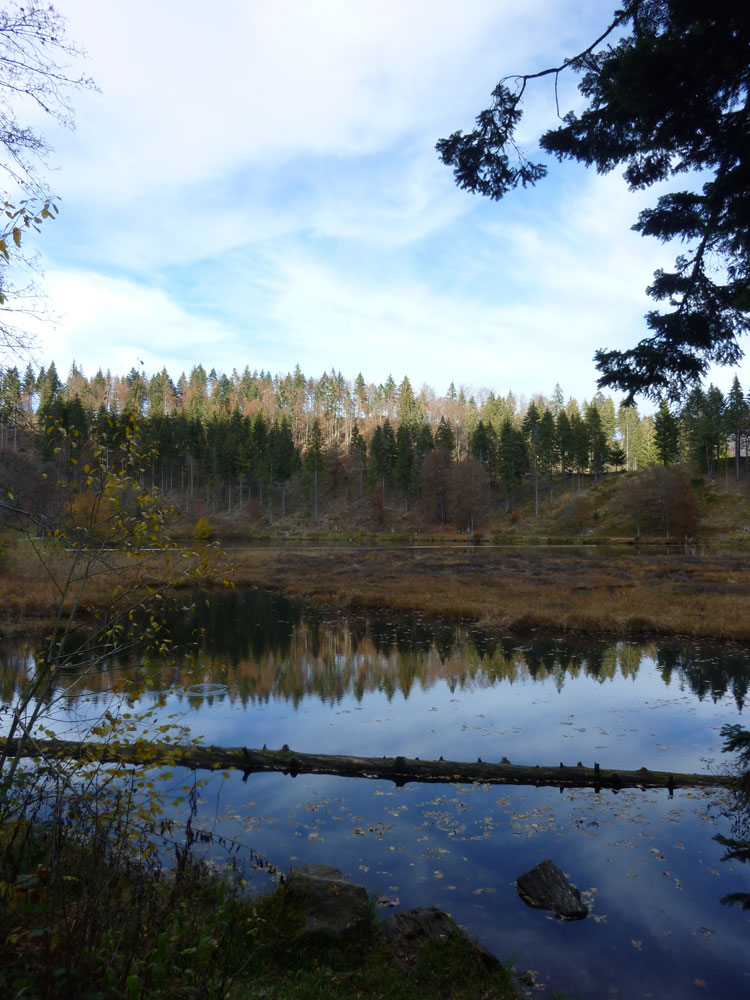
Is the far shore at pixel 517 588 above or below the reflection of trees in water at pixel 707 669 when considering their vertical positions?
above

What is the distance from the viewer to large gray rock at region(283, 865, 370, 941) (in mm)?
5969

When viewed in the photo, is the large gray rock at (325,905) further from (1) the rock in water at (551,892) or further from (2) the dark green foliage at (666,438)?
(2) the dark green foliage at (666,438)

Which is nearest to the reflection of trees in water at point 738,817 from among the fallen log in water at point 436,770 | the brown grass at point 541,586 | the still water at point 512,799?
the still water at point 512,799

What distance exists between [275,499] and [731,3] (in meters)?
98.9

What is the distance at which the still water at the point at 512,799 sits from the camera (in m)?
6.63

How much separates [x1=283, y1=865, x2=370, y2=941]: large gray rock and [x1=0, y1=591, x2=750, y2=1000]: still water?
0.99 metres

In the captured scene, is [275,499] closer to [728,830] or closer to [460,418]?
[460,418]

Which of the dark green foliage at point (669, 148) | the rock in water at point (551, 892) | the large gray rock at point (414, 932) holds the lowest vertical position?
the rock in water at point (551, 892)

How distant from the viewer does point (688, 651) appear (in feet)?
69.3

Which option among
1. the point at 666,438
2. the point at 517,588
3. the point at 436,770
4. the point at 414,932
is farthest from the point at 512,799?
the point at 666,438

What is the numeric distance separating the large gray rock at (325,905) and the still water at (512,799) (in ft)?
3.26

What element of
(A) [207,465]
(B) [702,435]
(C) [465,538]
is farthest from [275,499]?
(B) [702,435]

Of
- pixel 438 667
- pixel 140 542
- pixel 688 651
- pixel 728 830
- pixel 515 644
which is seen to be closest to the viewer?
pixel 140 542

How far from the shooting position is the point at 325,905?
20.4ft
